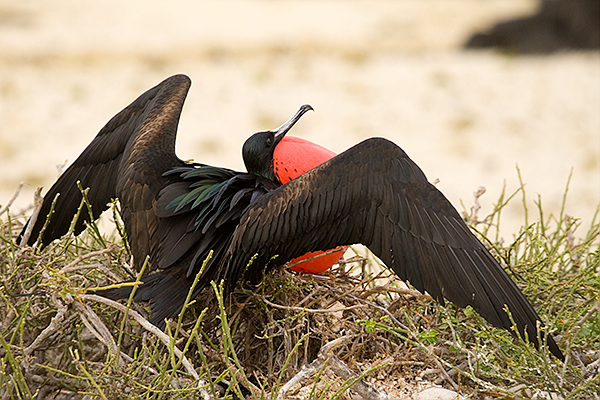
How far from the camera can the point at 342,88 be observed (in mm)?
7535

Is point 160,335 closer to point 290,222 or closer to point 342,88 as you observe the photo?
point 290,222

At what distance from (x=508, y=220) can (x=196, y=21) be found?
7.01 m

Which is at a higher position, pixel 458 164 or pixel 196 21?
pixel 196 21

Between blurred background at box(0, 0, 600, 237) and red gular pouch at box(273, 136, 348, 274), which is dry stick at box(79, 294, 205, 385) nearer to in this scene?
red gular pouch at box(273, 136, 348, 274)

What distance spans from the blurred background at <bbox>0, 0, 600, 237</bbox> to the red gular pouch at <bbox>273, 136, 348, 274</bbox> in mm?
3659

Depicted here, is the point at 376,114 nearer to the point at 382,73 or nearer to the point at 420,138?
the point at 420,138

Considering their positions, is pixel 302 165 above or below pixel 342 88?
below

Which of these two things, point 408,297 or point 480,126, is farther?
point 480,126

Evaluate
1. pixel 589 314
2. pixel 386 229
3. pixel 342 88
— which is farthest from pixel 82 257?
pixel 342 88

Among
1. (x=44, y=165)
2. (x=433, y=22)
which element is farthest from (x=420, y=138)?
(x=433, y=22)

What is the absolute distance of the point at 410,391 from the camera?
1.84 meters

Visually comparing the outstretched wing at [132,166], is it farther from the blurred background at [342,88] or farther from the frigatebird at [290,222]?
the blurred background at [342,88]

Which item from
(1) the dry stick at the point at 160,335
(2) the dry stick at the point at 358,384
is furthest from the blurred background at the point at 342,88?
(1) the dry stick at the point at 160,335

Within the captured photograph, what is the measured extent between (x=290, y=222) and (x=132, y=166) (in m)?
0.53
